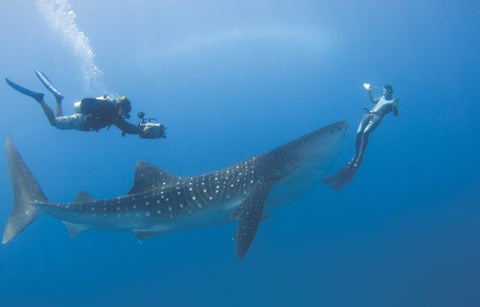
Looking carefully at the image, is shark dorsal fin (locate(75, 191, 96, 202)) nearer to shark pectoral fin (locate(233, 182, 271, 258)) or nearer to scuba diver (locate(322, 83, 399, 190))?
shark pectoral fin (locate(233, 182, 271, 258))

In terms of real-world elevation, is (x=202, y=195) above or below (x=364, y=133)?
below

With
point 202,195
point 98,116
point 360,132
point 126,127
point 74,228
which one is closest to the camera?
point 202,195

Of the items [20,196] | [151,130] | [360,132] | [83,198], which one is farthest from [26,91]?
[360,132]

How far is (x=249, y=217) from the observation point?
6.43m

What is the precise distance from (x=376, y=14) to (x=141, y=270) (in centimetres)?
4766

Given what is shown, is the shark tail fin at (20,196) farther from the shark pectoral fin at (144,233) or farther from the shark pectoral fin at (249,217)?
the shark pectoral fin at (249,217)

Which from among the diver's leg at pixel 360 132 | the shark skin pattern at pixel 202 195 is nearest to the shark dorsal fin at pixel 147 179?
the shark skin pattern at pixel 202 195

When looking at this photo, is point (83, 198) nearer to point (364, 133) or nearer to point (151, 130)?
point (151, 130)

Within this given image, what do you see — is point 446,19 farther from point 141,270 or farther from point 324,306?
point 141,270

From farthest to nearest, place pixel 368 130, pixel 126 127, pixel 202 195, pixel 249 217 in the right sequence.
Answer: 1. pixel 368 130
2. pixel 126 127
3. pixel 202 195
4. pixel 249 217

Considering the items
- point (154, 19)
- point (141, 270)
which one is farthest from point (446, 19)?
point (141, 270)

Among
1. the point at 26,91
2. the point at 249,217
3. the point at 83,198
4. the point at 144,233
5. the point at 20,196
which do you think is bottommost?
the point at 249,217

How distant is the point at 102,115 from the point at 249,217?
15.3ft

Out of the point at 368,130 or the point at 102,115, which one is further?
the point at 368,130
